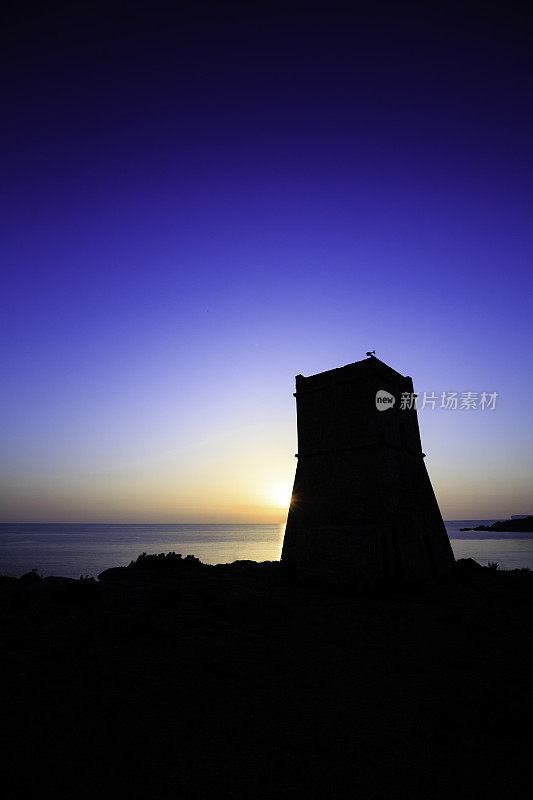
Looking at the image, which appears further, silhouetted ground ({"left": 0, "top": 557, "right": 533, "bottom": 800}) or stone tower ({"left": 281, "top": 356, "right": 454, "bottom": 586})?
stone tower ({"left": 281, "top": 356, "right": 454, "bottom": 586})

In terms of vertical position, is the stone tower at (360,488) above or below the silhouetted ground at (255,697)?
above

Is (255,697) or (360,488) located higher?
Answer: (360,488)

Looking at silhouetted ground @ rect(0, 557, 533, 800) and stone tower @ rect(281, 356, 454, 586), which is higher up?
stone tower @ rect(281, 356, 454, 586)

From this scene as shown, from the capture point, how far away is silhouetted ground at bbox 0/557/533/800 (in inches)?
209

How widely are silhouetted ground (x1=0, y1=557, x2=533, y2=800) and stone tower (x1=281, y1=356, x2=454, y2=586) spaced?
12.9ft

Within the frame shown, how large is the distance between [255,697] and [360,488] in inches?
518

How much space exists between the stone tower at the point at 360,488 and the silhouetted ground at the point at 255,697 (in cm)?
393

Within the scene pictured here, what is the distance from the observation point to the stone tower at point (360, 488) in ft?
59.6

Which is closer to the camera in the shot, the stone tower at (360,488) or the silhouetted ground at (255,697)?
the silhouetted ground at (255,697)

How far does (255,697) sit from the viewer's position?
25.0 feet

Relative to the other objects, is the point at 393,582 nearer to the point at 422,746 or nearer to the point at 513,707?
the point at 513,707

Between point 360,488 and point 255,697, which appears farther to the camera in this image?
point 360,488

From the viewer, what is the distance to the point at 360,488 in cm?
1980

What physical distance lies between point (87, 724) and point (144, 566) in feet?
54.8
